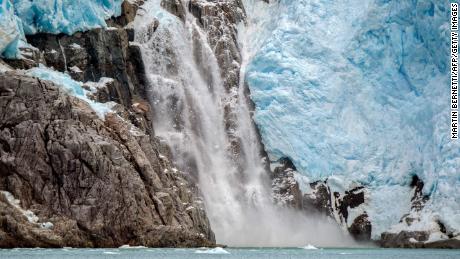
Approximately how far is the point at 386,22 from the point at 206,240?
2351cm

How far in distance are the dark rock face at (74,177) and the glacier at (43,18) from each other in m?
4.36

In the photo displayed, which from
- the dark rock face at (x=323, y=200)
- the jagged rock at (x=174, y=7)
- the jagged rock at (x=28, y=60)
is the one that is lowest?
the dark rock face at (x=323, y=200)

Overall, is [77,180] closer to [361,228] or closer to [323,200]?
[323,200]

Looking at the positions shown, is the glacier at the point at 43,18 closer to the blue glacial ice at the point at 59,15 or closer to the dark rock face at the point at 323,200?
the blue glacial ice at the point at 59,15

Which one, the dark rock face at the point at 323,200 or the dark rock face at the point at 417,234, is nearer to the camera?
the dark rock face at the point at 417,234

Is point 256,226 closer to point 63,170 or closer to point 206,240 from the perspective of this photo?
point 206,240

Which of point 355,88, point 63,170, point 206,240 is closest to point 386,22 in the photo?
point 355,88

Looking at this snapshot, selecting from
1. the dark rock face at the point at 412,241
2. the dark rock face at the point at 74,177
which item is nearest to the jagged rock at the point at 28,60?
the dark rock face at the point at 74,177

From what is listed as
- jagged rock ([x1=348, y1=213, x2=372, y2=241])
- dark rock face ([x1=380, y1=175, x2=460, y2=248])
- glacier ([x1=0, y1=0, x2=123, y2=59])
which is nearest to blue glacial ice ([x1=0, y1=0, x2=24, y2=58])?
glacier ([x1=0, y1=0, x2=123, y2=59])

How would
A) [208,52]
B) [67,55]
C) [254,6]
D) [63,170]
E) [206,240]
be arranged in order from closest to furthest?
[63,170], [206,240], [67,55], [208,52], [254,6]

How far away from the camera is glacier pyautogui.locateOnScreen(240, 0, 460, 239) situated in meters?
68.4

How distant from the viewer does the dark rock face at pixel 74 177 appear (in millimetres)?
52938

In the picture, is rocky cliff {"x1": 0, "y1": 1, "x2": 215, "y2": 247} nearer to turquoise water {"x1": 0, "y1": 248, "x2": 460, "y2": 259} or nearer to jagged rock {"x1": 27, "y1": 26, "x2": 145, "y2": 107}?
turquoise water {"x1": 0, "y1": 248, "x2": 460, "y2": 259}

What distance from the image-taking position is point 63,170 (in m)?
54.5
